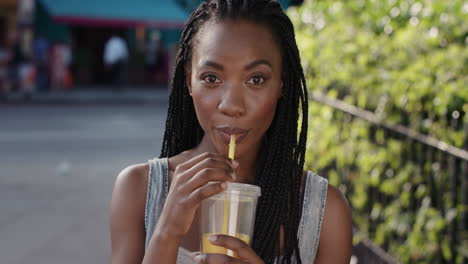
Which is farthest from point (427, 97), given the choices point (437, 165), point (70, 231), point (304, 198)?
point (70, 231)

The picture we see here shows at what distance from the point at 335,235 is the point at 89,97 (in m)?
20.1

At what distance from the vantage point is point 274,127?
2.26 metres

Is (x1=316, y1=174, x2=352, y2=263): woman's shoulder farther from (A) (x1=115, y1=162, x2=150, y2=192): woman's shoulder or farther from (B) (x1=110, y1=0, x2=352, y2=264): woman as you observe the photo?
(A) (x1=115, y1=162, x2=150, y2=192): woman's shoulder

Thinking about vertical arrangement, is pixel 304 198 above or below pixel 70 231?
above

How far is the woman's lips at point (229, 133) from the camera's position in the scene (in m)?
2.04

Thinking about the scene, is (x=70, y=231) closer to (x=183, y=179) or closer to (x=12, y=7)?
(x=183, y=179)

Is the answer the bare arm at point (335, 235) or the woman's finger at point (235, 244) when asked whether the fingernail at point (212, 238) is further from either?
the bare arm at point (335, 235)

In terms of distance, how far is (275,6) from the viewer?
2.19m

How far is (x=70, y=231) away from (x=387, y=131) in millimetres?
3704

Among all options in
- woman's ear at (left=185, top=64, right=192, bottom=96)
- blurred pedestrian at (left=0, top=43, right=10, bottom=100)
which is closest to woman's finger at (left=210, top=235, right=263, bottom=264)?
woman's ear at (left=185, top=64, right=192, bottom=96)

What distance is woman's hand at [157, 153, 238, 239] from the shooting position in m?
1.80

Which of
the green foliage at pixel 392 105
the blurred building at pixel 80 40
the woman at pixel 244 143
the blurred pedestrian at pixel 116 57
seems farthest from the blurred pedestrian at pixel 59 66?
the woman at pixel 244 143

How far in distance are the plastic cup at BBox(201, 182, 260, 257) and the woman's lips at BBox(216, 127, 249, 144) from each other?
0.80 ft

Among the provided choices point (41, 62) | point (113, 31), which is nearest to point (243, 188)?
point (41, 62)
